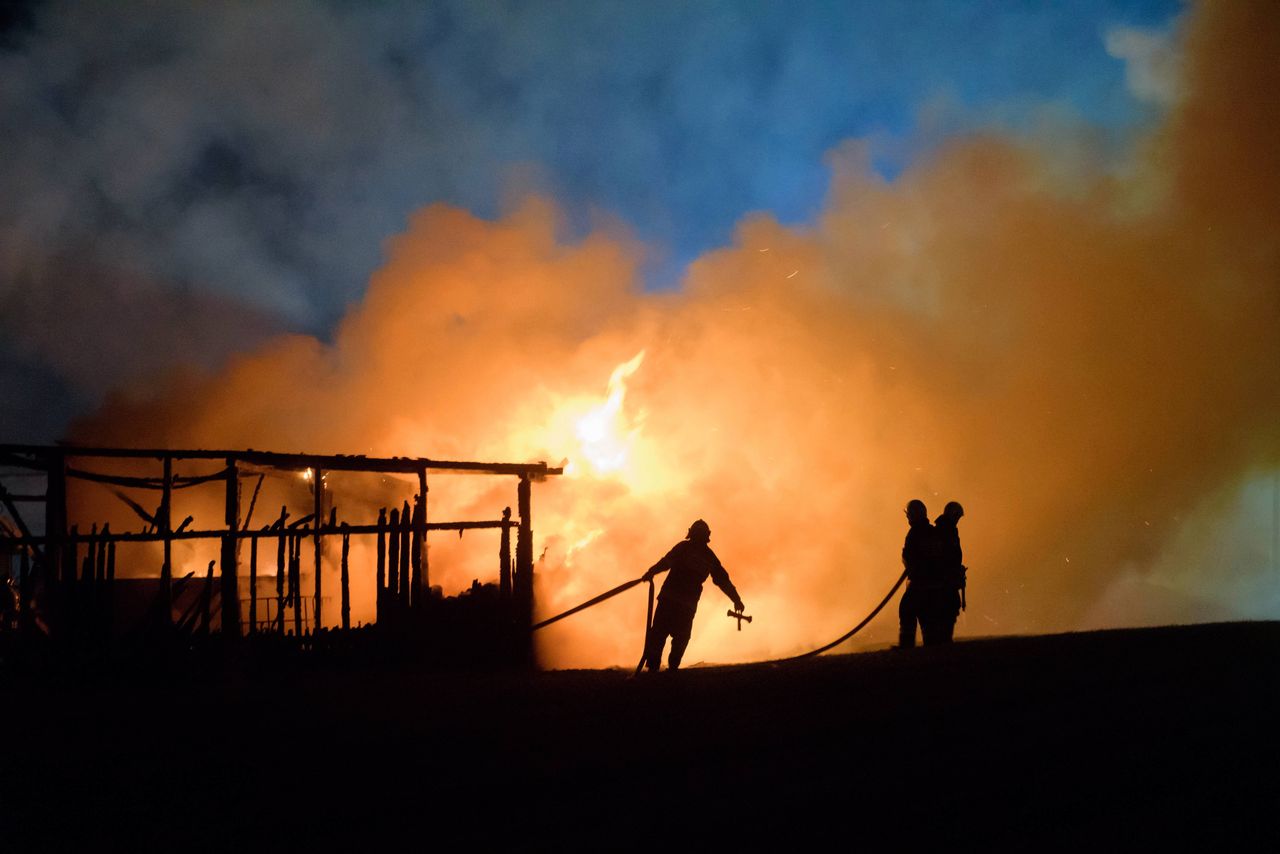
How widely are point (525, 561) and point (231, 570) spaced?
517cm

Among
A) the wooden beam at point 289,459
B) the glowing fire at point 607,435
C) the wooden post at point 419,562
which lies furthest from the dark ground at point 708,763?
the glowing fire at point 607,435

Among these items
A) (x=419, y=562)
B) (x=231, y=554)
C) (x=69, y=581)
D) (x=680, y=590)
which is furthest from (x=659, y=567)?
(x=69, y=581)

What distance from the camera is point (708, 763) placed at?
504cm

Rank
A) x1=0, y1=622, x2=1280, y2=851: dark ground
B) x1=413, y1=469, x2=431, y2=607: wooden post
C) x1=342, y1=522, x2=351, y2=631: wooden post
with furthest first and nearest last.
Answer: x1=413, y1=469, x2=431, y2=607: wooden post → x1=342, y1=522, x2=351, y2=631: wooden post → x1=0, y1=622, x2=1280, y2=851: dark ground

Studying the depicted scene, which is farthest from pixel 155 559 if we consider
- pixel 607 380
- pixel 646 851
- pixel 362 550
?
pixel 646 851

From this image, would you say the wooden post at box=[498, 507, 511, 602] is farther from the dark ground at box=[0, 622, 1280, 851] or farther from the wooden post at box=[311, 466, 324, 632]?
the dark ground at box=[0, 622, 1280, 851]

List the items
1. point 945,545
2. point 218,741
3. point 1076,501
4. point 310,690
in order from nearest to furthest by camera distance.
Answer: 1. point 218,741
2. point 310,690
3. point 945,545
4. point 1076,501

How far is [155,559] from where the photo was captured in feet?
78.9

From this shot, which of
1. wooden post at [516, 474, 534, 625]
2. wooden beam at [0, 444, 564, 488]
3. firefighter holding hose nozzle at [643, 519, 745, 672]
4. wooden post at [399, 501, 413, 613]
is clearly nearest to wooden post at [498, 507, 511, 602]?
wooden post at [516, 474, 534, 625]

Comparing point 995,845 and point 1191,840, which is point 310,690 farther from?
point 1191,840

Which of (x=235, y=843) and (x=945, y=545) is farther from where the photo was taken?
(x=945, y=545)

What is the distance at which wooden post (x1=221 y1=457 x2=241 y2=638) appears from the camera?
→ 39.6 feet

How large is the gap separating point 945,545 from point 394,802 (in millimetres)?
8644

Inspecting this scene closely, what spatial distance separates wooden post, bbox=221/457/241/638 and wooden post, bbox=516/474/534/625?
15.9 feet
